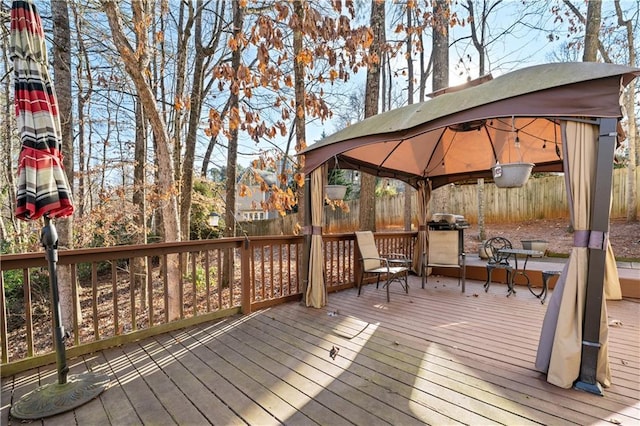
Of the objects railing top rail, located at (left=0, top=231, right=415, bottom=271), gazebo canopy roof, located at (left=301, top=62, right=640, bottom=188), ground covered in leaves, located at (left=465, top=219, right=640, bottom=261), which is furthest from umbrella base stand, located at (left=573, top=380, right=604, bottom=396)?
ground covered in leaves, located at (left=465, top=219, right=640, bottom=261)

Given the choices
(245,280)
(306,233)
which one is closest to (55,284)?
(245,280)

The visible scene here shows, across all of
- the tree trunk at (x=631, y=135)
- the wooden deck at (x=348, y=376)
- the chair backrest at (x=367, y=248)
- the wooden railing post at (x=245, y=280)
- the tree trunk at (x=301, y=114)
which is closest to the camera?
the wooden deck at (x=348, y=376)

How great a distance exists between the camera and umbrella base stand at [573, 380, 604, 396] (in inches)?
80.0

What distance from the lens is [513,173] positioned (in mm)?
2979

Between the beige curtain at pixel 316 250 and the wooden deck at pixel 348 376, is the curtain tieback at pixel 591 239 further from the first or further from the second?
the beige curtain at pixel 316 250

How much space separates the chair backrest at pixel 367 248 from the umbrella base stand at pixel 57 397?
3435 mm

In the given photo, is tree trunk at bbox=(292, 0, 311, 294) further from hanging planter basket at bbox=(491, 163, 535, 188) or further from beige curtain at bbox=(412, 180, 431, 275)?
beige curtain at bbox=(412, 180, 431, 275)

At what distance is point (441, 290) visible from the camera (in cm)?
495

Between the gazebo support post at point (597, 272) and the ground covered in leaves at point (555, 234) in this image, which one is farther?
the ground covered in leaves at point (555, 234)

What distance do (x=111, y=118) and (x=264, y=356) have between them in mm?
8208

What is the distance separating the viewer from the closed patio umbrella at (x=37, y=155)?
73.6 inches

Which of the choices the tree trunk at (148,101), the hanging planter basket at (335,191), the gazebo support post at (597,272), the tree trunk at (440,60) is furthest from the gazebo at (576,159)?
the tree trunk at (440,60)

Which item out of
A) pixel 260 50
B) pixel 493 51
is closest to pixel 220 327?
pixel 260 50

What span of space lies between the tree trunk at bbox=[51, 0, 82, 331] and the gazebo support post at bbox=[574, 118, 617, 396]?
577cm
